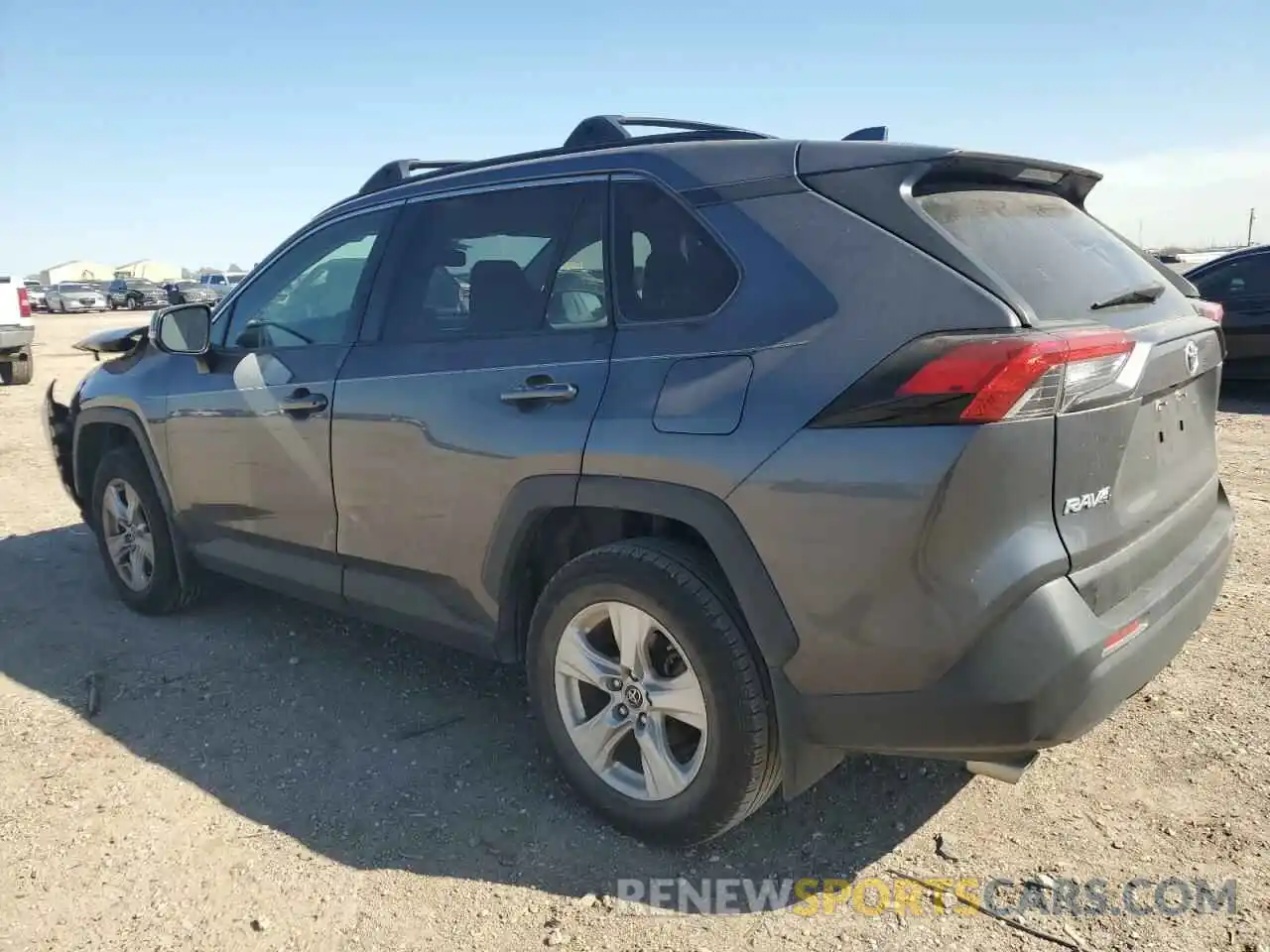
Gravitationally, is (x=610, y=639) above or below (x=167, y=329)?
below

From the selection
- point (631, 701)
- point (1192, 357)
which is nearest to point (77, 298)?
point (631, 701)

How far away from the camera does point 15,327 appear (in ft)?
45.6

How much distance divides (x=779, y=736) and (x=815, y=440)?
0.76 metres

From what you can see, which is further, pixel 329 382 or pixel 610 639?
pixel 329 382

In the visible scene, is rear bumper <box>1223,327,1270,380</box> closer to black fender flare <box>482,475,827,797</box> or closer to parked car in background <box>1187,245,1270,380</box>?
parked car in background <box>1187,245,1270,380</box>

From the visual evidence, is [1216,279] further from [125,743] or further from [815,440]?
[125,743]

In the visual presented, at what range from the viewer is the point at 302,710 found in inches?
145

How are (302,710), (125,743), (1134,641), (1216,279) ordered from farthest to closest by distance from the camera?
1. (1216,279)
2. (302,710)
3. (125,743)
4. (1134,641)

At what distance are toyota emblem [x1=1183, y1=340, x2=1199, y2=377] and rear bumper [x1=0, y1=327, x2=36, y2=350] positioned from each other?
15.3m

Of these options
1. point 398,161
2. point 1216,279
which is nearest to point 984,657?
point 398,161

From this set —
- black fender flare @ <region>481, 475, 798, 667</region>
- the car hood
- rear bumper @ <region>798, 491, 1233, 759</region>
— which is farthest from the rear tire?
rear bumper @ <region>798, 491, 1233, 759</region>

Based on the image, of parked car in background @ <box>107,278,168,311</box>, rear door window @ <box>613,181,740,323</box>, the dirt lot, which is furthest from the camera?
parked car in background @ <box>107,278,168,311</box>

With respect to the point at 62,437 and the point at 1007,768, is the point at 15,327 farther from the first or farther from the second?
the point at 1007,768

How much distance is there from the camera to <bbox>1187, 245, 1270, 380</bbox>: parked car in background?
9.62m
